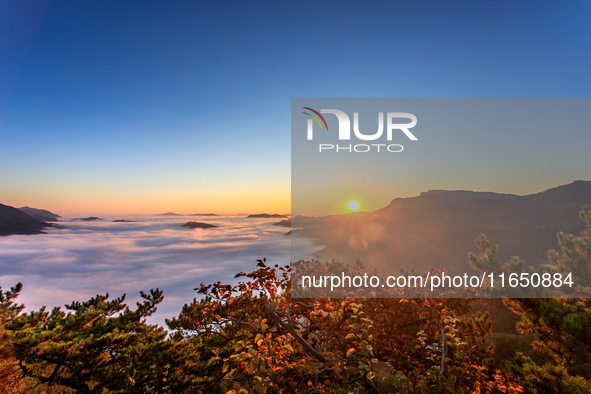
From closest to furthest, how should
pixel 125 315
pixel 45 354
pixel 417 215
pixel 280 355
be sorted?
pixel 280 355 < pixel 45 354 < pixel 125 315 < pixel 417 215

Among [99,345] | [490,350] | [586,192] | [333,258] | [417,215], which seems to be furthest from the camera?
[586,192]

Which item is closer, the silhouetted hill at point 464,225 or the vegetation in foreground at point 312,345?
the vegetation in foreground at point 312,345

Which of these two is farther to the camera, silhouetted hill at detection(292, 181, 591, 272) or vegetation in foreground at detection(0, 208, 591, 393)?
silhouetted hill at detection(292, 181, 591, 272)

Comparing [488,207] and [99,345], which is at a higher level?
[488,207]

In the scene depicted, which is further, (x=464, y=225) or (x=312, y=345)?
(x=464, y=225)

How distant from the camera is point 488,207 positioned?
1728cm

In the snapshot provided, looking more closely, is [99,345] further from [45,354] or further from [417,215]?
[417,215]

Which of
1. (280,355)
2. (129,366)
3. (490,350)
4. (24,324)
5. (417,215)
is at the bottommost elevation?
(129,366)

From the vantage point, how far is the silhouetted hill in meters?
13.9

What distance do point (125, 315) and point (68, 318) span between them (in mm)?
1524

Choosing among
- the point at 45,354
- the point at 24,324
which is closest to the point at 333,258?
the point at 45,354

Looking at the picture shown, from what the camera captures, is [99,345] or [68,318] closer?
[99,345]

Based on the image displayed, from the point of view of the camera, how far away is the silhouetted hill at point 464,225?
1394 cm

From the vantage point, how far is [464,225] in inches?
661
